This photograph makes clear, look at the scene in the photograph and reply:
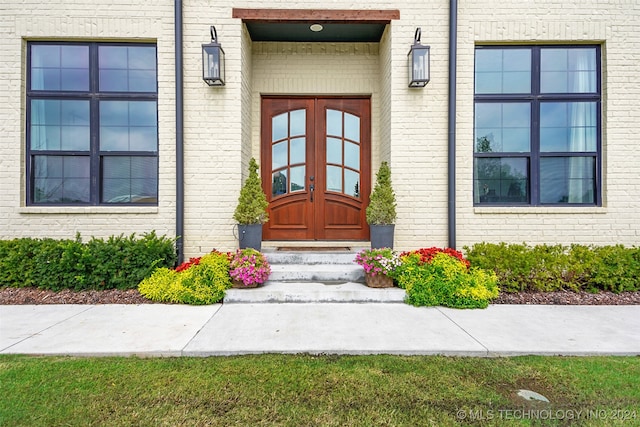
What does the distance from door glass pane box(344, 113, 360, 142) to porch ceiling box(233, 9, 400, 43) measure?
4.35 ft

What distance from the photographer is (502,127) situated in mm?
Result: 5367

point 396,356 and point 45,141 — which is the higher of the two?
point 45,141

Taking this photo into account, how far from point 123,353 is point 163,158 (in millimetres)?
3240

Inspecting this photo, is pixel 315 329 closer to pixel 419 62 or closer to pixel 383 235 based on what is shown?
pixel 383 235

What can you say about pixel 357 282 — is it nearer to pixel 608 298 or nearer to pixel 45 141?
pixel 608 298

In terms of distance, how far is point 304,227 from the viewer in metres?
6.02

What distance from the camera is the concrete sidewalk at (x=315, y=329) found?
2850 millimetres

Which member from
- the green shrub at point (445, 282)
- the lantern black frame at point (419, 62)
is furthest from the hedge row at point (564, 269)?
the lantern black frame at point (419, 62)

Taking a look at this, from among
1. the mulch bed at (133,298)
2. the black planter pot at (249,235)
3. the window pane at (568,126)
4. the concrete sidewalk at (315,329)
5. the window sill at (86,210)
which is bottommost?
the concrete sidewalk at (315,329)

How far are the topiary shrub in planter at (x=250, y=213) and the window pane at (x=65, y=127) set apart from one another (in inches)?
108

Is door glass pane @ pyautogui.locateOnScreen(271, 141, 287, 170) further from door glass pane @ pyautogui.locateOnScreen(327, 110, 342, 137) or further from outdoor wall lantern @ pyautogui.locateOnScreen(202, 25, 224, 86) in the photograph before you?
outdoor wall lantern @ pyautogui.locateOnScreen(202, 25, 224, 86)

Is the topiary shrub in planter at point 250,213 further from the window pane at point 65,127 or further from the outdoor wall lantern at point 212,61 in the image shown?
the window pane at point 65,127

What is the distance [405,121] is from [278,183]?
2.43m

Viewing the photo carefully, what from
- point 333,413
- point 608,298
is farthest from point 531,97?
point 333,413
